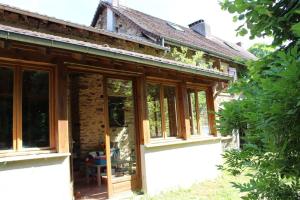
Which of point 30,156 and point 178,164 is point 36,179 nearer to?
point 30,156

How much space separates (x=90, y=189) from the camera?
24.2 ft

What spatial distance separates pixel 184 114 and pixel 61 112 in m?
3.62

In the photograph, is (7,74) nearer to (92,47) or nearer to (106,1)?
(92,47)

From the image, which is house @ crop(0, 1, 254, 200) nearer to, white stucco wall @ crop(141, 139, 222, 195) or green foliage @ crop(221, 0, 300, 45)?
white stucco wall @ crop(141, 139, 222, 195)

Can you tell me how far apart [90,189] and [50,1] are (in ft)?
33.0

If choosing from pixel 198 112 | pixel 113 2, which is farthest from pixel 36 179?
pixel 113 2

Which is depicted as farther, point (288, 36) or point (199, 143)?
point (199, 143)

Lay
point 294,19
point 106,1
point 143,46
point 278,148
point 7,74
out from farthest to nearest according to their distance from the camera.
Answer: point 106,1, point 143,46, point 7,74, point 294,19, point 278,148

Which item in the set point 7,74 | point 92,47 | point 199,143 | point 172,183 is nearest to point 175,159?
point 172,183

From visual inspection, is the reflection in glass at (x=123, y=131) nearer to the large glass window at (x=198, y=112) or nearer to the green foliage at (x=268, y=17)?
the large glass window at (x=198, y=112)

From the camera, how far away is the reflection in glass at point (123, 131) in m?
6.61

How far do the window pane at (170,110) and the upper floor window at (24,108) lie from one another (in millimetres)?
3200

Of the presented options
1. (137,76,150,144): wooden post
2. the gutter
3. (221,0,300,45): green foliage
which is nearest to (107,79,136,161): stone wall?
(137,76,150,144): wooden post

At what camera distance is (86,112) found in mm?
10305
